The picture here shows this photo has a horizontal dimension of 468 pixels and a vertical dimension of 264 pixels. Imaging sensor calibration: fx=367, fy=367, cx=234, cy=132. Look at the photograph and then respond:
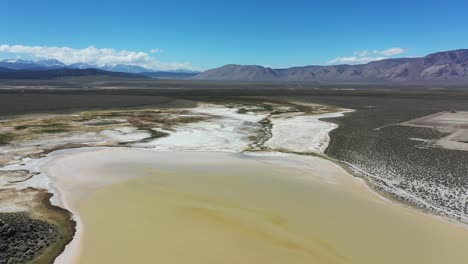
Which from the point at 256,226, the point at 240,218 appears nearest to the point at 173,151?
the point at 240,218

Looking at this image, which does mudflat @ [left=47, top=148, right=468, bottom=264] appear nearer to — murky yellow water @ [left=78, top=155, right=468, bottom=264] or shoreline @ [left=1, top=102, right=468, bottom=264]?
murky yellow water @ [left=78, top=155, right=468, bottom=264]

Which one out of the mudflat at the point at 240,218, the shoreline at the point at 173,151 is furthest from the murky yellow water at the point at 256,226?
the shoreline at the point at 173,151

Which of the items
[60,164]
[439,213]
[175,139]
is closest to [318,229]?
[439,213]

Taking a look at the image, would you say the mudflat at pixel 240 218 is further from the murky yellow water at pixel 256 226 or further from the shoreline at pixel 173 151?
the shoreline at pixel 173 151

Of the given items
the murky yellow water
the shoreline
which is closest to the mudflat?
the murky yellow water

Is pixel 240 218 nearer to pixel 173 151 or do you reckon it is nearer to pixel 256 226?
pixel 256 226

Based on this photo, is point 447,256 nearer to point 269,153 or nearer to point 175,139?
point 269,153
